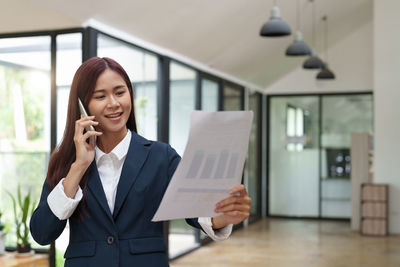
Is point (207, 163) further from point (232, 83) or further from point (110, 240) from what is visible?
point (232, 83)

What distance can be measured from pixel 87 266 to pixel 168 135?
509cm

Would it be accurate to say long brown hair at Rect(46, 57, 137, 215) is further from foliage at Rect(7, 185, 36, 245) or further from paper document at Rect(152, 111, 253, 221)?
foliage at Rect(7, 185, 36, 245)

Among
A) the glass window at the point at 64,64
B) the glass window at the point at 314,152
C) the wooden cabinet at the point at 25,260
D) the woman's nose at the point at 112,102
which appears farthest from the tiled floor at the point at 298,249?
the woman's nose at the point at 112,102

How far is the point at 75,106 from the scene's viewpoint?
1534mm

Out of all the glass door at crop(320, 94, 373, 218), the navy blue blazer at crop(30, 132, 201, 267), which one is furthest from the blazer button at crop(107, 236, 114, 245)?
the glass door at crop(320, 94, 373, 218)

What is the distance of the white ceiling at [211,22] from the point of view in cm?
465

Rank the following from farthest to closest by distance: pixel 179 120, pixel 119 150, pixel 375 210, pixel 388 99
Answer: pixel 388 99 < pixel 375 210 < pixel 179 120 < pixel 119 150

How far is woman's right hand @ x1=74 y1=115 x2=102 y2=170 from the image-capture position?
1430 millimetres

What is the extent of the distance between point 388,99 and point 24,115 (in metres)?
6.00

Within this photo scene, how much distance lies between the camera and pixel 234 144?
1.30 metres

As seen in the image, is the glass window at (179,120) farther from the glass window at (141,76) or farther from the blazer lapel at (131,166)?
the blazer lapel at (131,166)

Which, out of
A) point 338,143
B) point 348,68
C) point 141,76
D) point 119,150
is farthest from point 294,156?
point 119,150

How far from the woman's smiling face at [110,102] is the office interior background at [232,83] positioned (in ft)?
10.2

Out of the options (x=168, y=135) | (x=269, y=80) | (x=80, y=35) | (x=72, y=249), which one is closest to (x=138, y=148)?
(x=72, y=249)
